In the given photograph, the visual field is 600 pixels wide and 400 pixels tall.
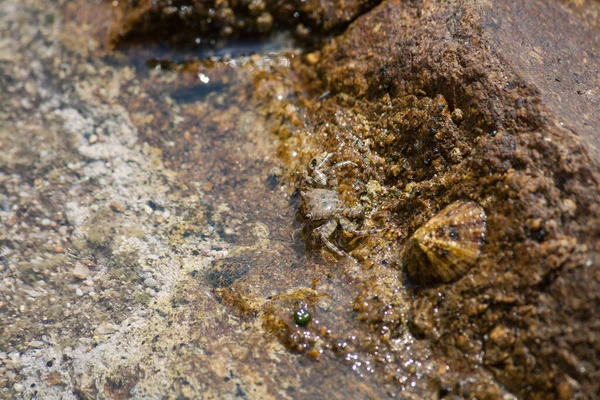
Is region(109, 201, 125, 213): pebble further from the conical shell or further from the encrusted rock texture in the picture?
the conical shell

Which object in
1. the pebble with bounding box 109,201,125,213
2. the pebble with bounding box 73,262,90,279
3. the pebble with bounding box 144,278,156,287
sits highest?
the pebble with bounding box 109,201,125,213

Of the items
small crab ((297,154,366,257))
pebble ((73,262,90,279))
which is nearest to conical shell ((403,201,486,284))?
small crab ((297,154,366,257))

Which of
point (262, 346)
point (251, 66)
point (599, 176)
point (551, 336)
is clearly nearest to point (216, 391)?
point (262, 346)

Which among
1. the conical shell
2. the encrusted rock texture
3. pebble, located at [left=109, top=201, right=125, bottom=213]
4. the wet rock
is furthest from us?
pebble, located at [left=109, top=201, right=125, bottom=213]

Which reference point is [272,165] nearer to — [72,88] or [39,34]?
[72,88]

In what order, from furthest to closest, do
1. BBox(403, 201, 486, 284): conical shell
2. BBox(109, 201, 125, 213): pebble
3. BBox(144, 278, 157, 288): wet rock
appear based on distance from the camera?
1. BBox(109, 201, 125, 213): pebble
2. BBox(144, 278, 157, 288): wet rock
3. BBox(403, 201, 486, 284): conical shell

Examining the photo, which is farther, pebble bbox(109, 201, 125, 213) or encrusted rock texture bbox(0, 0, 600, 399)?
pebble bbox(109, 201, 125, 213)
